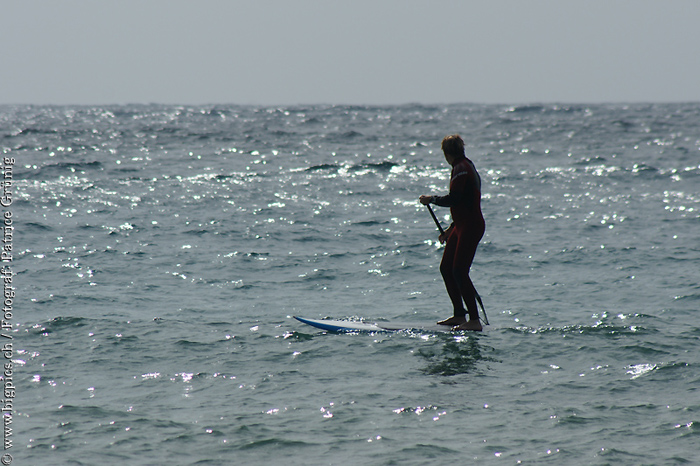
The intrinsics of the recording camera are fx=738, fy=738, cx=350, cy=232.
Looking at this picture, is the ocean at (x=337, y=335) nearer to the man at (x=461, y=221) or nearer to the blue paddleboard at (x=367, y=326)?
the blue paddleboard at (x=367, y=326)

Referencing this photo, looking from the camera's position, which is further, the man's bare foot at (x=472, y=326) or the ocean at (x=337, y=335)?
the man's bare foot at (x=472, y=326)

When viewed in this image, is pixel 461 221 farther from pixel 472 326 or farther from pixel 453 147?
pixel 472 326

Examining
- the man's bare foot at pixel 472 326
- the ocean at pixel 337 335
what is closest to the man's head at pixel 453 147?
the man's bare foot at pixel 472 326

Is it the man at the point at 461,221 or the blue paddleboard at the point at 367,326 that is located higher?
the man at the point at 461,221

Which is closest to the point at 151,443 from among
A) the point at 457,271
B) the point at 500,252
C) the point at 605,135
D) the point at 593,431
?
the point at 593,431

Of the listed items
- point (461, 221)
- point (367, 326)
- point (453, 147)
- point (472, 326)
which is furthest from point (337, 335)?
point (453, 147)

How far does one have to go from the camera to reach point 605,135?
2328 inches

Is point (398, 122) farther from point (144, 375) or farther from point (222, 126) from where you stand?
point (144, 375)

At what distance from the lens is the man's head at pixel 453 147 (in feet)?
30.7

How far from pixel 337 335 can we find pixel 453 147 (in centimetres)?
297

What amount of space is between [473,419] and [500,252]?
33.7 ft

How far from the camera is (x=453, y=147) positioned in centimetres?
939

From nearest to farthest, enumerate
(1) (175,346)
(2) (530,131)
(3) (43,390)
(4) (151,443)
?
(4) (151,443), (3) (43,390), (1) (175,346), (2) (530,131)

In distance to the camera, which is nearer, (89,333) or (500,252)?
(89,333)
